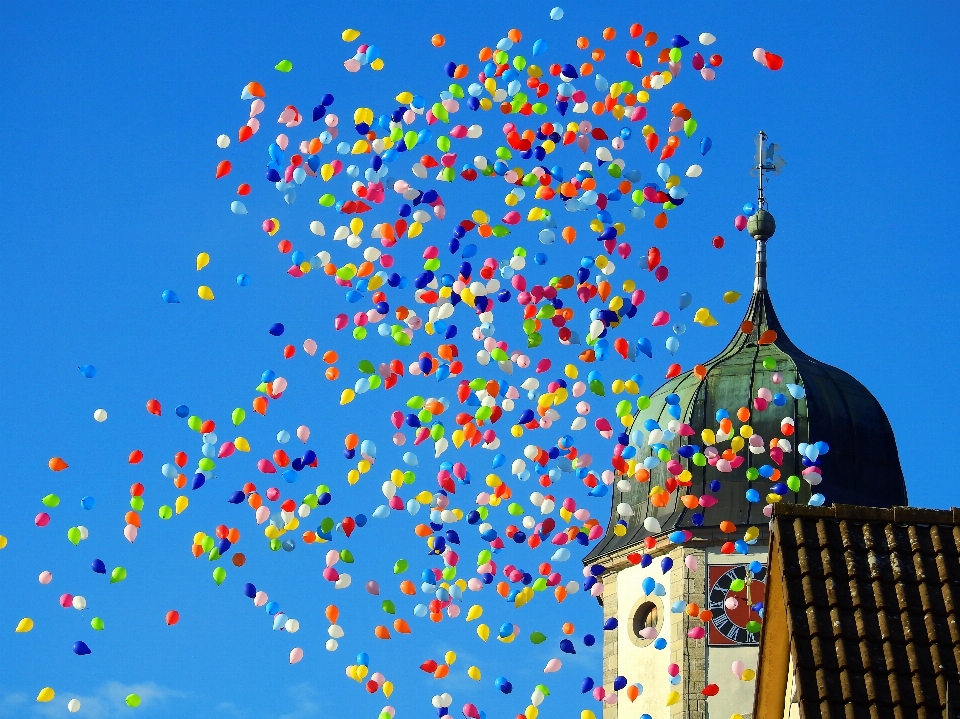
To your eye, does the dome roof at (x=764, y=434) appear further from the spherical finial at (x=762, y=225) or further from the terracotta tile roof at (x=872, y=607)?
the terracotta tile roof at (x=872, y=607)

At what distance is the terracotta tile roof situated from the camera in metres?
16.5

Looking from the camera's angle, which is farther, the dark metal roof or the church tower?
the dark metal roof

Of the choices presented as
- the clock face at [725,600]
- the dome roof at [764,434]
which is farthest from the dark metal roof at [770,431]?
the clock face at [725,600]

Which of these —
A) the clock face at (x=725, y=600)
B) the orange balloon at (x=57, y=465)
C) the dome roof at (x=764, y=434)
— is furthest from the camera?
the dome roof at (x=764, y=434)

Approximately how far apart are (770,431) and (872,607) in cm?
2409

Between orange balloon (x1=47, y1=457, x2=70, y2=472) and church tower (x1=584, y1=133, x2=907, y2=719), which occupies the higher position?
church tower (x1=584, y1=133, x2=907, y2=719)

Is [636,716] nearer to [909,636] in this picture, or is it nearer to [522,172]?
[522,172]

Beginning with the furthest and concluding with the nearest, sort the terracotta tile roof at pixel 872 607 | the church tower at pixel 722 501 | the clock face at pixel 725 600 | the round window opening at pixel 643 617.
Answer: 1. the round window opening at pixel 643 617
2. the church tower at pixel 722 501
3. the clock face at pixel 725 600
4. the terracotta tile roof at pixel 872 607

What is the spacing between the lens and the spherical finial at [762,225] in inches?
1815

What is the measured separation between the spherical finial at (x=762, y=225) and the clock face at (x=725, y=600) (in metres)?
8.91

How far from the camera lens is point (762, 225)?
4628cm

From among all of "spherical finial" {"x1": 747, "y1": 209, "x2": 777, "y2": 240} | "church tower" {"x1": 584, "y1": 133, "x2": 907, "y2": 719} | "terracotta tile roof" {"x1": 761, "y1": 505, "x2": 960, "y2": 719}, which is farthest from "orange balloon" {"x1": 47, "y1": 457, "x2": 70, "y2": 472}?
"spherical finial" {"x1": 747, "y1": 209, "x2": 777, "y2": 240}

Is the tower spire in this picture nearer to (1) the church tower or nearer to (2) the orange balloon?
(1) the church tower

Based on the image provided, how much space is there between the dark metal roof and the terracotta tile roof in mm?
21752
